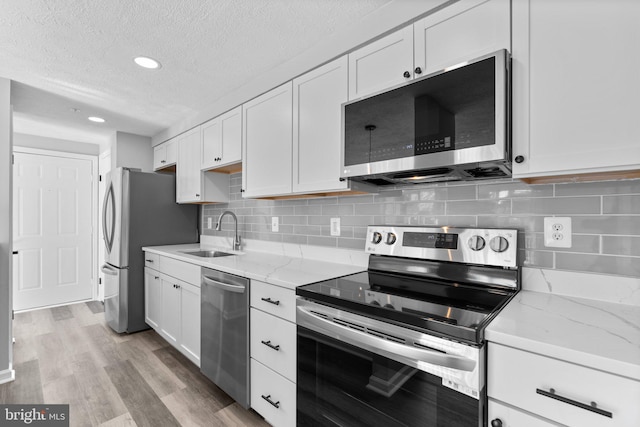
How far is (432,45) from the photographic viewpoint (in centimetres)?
138

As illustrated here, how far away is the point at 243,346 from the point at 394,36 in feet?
6.20

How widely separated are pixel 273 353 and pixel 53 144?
4402 millimetres

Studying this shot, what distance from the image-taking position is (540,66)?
1105 millimetres

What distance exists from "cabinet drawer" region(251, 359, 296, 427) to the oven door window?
0.30ft

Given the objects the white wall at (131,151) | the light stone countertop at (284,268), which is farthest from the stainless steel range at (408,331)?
the white wall at (131,151)

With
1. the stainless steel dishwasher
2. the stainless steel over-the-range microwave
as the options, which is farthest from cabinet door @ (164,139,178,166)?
the stainless steel over-the-range microwave

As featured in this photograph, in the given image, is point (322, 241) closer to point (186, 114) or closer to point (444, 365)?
point (444, 365)

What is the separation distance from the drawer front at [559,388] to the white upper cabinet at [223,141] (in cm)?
221

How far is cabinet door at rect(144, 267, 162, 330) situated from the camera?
296 cm

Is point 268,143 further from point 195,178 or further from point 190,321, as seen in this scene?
point 190,321

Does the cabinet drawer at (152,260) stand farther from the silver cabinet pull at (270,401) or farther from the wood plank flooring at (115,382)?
the silver cabinet pull at (270,401)

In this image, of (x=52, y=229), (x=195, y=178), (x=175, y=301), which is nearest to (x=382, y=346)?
(x=175, y=301)

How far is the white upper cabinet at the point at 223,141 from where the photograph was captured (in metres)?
2.57

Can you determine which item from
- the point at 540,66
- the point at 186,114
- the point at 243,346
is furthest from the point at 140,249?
the point at 540,66
